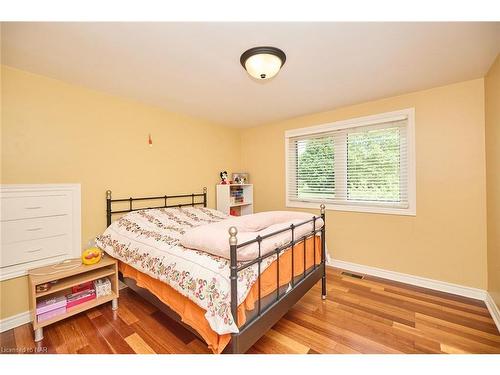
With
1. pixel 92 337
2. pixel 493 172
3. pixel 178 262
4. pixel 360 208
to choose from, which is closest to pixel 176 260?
pixel 178 262

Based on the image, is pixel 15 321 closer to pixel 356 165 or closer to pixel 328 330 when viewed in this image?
pixel 328 330

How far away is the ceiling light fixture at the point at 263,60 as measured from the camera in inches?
64.4

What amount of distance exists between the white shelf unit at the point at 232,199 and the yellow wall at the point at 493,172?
300cm

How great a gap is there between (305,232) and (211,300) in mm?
1116

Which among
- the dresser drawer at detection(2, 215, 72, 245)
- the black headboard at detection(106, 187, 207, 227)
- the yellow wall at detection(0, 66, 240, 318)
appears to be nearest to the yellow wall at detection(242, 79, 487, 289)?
the black headboard at detection(106, 187, 207, 227)

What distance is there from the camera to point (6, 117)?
1.92 meters

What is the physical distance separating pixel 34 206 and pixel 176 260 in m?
1.59

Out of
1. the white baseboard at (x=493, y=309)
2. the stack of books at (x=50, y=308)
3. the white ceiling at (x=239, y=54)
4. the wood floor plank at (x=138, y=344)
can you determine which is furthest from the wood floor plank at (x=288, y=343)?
the white ceiling at (x=239, y=54)

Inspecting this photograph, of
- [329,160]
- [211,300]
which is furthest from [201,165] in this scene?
[211,300]

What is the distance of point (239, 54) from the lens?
173 centimetres

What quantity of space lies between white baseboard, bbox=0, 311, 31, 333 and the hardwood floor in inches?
2.3

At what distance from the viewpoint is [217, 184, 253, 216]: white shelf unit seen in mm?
3646
